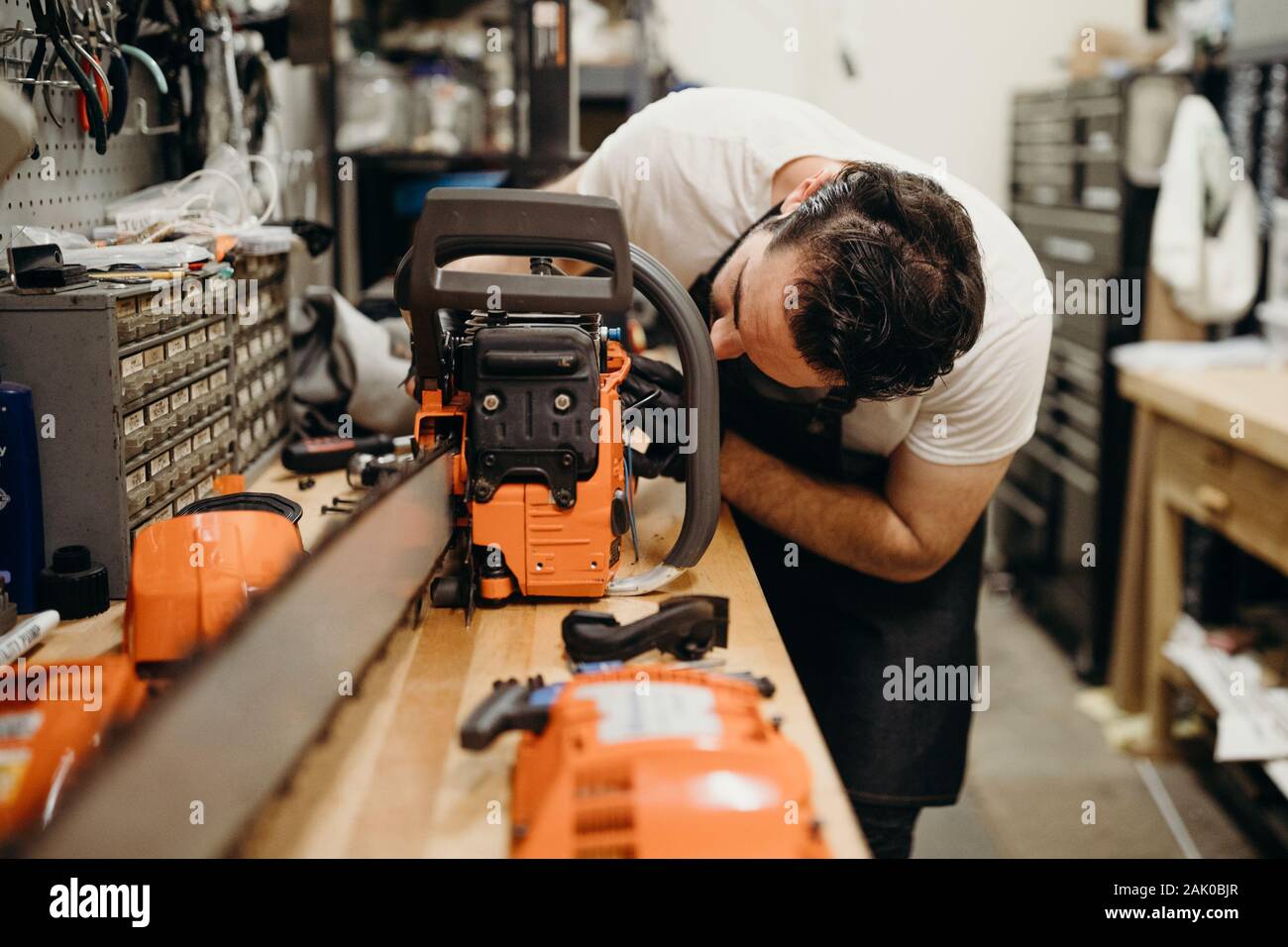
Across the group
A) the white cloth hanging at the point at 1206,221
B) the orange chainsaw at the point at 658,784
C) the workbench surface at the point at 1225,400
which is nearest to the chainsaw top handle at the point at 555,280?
the orange chainsaw at the point at 658,784

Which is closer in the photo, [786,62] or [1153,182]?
[1153,182]

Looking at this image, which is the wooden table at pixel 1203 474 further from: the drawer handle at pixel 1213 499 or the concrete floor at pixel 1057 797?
the concrete floor at pixel 1057 797

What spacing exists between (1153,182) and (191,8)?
2291 millimetres

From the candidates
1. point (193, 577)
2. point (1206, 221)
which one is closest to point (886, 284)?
point (193, 577)

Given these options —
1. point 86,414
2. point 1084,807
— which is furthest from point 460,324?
point 1084,807

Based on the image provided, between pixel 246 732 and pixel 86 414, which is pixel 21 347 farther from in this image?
pixel 246 732

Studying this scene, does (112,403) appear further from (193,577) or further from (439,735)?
(439,735)

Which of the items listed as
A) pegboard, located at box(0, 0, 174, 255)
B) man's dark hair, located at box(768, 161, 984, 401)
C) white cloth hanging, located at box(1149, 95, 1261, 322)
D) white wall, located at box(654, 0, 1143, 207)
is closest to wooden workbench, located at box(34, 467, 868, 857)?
man's dark hair, located at box(768, 161, 984, 401)

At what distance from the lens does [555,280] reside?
1.02 m

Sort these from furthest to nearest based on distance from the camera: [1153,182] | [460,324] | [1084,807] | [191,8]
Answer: [1153,182], [1084,807], [191,8], [460,324]

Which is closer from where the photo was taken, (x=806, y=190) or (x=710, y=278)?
(x=806, y=190)

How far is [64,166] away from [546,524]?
0.80 m

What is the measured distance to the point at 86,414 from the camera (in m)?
1.08

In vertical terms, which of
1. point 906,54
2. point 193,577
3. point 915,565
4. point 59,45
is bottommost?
point 915,565
